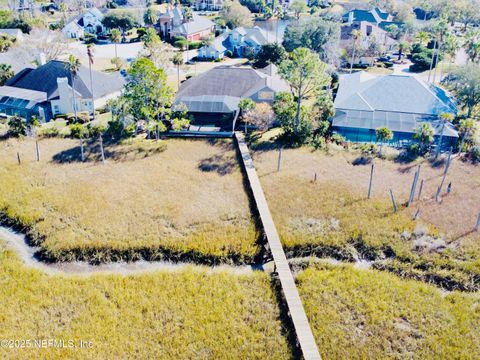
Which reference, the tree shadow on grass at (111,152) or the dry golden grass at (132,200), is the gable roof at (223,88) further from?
the tree shadow on grass at (111,152)

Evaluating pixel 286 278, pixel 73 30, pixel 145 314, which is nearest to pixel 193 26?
pixel 73 30

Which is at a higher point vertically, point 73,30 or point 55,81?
point 73,30

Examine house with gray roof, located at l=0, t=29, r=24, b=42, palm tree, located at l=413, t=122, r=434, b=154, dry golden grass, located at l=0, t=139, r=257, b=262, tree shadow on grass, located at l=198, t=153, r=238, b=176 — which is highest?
house with gray roof, located at l=0, t=29, r=24, b=42

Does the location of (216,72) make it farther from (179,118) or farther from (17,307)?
(17,307)

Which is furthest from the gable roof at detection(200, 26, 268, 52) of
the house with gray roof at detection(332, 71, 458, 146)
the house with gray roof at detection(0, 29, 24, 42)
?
the house with gray roof at detection(332, 71, 458, 146)

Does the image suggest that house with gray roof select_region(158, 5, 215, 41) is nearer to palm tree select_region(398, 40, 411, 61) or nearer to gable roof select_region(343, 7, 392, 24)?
gable roof select_region(343, 7, 392, 24)

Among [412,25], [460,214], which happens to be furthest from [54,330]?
[412,25]

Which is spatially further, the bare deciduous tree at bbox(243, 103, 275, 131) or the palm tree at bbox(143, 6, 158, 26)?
the palm tree at bbox(143, 6, 158, 26)

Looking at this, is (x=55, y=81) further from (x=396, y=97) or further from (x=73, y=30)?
(x=73, y=30)
